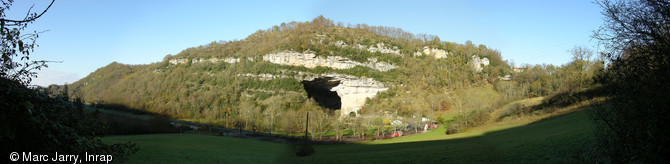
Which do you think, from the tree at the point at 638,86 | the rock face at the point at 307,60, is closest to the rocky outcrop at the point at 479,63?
the rock face at the point at 307,60

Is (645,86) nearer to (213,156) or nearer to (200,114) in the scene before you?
(213,156)

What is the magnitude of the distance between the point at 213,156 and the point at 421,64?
335ft

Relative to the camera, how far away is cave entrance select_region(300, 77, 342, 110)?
10894 cm

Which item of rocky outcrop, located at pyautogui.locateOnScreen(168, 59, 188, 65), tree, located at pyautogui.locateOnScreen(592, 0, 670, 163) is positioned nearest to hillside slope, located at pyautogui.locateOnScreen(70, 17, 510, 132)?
rocky outcrop, located at pyautogui.locateOnScreen(168, 59, 188, 65)

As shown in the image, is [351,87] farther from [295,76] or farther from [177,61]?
[177,61]

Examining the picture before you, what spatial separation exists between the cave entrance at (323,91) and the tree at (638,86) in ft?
320

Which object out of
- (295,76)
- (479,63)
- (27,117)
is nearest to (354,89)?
(295,76)

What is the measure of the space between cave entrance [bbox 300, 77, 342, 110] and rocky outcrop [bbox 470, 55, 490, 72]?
2088 inches

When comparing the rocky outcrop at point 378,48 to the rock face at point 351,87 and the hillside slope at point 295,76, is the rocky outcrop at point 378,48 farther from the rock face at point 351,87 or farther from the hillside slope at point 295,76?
the rock face at point 351,87

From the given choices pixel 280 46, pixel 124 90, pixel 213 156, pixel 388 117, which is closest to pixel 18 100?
pixel 213 156

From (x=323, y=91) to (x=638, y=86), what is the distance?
4473 inches

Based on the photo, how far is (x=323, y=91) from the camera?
121312mm

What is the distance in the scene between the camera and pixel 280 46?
118562 mm

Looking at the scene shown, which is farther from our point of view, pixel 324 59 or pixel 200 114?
pixel 324 59
